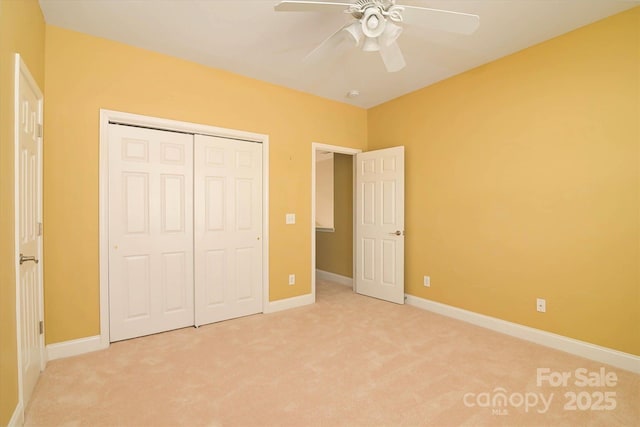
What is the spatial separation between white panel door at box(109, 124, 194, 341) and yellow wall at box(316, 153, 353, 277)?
269cm

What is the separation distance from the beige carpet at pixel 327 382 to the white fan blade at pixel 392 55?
7.64ft

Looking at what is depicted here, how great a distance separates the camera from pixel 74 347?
2.61m

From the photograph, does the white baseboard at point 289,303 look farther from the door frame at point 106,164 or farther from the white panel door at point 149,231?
the door frame at point 106,164

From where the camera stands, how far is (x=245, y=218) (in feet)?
11.9

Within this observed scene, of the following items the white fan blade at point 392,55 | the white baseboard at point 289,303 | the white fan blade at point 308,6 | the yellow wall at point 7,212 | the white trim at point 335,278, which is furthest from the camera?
the white trim at point 335,278

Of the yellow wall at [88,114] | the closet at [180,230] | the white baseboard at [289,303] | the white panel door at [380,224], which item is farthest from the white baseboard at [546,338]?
the closet at [180,230]

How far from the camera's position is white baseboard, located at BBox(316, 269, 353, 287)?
5157 mm

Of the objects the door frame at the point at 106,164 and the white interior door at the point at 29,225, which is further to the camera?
the door frame at the point at 106,164

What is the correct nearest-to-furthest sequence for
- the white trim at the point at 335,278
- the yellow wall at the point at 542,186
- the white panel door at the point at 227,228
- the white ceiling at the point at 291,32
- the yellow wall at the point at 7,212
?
the yellow wall at the point at 7,212, the white ceiling at the point at 291,32, the yellow wall at the point at 542,186, the white panel door at the point at 227,228, the white trim at the point at 335,278

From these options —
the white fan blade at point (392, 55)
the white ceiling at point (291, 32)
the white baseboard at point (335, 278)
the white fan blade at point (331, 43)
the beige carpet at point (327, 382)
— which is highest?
the white ceiling at point (291, 32)

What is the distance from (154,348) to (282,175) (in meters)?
2.23

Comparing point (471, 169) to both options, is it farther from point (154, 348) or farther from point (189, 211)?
point (154, 348)

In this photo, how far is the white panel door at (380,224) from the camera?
403cm

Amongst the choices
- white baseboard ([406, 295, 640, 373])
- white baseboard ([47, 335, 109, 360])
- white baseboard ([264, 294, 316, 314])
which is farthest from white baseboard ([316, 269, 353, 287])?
white baseboard ([47, 335, 109, 360])
